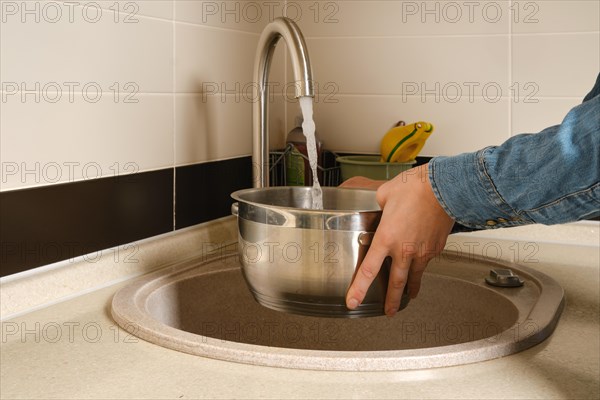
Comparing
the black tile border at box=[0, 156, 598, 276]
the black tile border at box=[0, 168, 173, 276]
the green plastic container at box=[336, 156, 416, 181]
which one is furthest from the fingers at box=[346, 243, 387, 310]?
the green plastic container at box=[336, 156, 416, 181]

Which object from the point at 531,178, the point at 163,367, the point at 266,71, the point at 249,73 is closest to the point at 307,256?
the point at 163,367

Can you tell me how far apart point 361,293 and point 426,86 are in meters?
0.76

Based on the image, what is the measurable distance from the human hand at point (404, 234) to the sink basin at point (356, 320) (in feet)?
0.45

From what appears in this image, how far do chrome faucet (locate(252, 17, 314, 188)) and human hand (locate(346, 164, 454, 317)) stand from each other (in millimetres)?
323

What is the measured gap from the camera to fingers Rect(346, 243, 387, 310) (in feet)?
3.24

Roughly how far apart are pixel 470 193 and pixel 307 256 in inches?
10.3

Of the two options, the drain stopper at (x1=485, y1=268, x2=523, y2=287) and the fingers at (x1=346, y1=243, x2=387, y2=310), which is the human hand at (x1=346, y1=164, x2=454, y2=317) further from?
the drain stopper at (x1=485, y1=268, x2=523, y2=287)

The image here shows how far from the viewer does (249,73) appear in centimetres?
165

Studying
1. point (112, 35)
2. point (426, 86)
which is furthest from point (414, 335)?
point (112, 35)

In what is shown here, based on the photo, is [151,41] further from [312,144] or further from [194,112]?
[312,144]

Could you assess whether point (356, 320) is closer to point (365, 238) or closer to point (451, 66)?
point (365, 238)

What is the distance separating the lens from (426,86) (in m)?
1.64

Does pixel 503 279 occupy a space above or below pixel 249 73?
below

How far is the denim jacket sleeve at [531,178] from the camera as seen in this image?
2.36 feet
